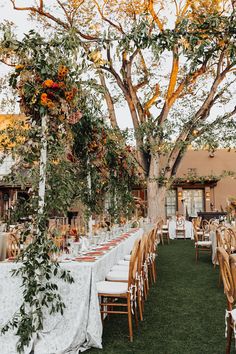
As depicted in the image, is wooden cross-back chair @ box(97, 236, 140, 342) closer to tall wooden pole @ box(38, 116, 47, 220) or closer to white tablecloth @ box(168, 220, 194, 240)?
tall wooden pole @ box(38, 116, 47, 220)

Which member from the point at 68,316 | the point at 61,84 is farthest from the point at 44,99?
the point at 68,316

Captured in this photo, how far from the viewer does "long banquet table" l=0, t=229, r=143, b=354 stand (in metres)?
2.92

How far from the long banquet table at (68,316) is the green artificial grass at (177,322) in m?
0.19

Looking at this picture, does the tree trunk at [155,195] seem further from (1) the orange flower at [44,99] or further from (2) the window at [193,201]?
(1) the orange flower at [44,99]

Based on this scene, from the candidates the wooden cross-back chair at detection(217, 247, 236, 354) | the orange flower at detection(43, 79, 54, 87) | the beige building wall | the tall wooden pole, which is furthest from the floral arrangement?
the beige building wall

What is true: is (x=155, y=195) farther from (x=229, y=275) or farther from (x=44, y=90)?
(x=229, y=275)

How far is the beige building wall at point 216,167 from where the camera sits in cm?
1847

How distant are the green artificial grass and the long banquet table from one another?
7.3 inches

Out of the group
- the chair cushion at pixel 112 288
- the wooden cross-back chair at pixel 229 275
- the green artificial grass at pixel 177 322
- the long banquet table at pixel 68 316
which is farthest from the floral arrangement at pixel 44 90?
the green artificial grass at pixel 177 322

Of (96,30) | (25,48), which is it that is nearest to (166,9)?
(96,30)

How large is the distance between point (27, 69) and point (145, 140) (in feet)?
28.9

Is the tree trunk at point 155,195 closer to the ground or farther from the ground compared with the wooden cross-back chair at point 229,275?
farther from the ground

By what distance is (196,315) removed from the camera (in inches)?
156

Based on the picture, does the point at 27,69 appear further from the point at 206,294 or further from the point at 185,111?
the point at 185,111
